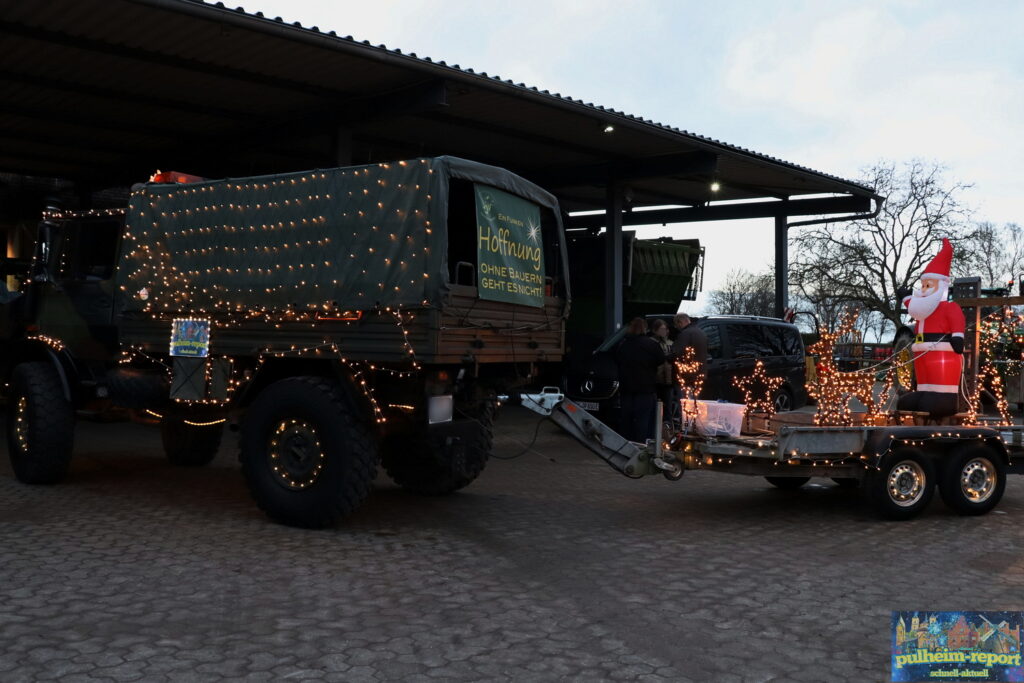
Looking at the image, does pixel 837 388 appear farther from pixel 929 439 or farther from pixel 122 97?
pixel 122 97

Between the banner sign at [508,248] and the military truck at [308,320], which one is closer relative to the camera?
the military truck at [308,320]

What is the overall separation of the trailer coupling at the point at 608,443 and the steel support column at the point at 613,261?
32.5 ft

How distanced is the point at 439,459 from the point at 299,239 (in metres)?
2.22

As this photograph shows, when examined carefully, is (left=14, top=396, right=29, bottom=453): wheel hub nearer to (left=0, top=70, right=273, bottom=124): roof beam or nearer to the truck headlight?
the truck headlight

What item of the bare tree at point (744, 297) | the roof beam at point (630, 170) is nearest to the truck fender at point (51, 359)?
the roof beam at point (630, 170)

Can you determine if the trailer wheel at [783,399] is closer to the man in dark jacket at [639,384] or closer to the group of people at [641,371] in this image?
the group of people at [641,371]

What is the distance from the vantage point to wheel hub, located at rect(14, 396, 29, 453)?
866cm

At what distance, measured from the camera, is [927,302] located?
8.33 meters

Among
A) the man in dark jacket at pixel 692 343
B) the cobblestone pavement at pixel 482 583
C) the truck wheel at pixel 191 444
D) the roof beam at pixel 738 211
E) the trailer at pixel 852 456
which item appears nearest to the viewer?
the cobblestone pavement at pixel 482 583

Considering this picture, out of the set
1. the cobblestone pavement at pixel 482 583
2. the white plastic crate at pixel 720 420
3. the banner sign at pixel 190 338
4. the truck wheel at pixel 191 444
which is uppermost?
the banner sign at pixel 190 338

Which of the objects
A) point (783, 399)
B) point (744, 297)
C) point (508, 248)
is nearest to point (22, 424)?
point (508, 248)

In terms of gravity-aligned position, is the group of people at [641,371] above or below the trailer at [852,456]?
above

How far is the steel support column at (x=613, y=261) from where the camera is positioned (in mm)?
17438

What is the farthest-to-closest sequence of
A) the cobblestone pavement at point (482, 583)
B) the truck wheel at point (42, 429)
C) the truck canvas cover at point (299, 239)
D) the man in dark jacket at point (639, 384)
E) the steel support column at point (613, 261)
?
the steel support column at point (613, 261), the man in dark jacket at point (639, 384), the truck wheel at point (42, 429), the truck canvas cover at point (299, 239), the cobblestone pavement at point (482, 583)
